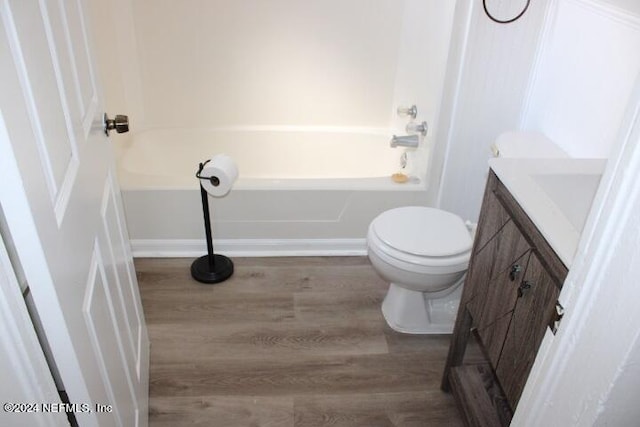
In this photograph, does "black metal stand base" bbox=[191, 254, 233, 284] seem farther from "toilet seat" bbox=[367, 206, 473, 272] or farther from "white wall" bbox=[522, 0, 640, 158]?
"white wall" bbox=[522, 0, 640, 158]

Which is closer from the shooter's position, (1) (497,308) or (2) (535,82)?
(1) (497,308)

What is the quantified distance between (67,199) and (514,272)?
107 cm

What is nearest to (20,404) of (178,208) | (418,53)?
(178,208)

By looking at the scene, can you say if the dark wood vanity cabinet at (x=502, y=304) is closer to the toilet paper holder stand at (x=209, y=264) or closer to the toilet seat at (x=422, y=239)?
the toilet seat at (x=422, y=239)

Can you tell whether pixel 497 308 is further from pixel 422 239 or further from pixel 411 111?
pixel 411 111

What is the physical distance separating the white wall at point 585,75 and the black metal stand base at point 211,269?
151 cm

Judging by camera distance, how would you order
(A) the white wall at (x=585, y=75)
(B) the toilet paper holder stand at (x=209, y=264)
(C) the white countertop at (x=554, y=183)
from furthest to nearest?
(B) the toilet paper holder stand at (x=209, y=264), (A) the white wall at (x=585, y=75), (C) the white countertop at (x=554, y=183)

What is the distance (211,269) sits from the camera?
240 cm

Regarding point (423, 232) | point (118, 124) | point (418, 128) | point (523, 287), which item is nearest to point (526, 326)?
point (523, 287)

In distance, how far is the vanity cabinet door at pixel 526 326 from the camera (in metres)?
1.18

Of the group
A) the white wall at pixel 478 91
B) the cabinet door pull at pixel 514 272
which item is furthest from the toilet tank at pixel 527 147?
the cabinet door pull at pixel 514 272

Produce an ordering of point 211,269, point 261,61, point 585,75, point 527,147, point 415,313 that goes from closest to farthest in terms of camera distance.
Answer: point 585,75 → point 527,147 → point 415,313 → point 211,269 → point 261,61

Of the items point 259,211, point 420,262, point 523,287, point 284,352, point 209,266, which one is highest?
point 523,287

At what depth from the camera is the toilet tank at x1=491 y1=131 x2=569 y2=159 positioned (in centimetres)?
187
